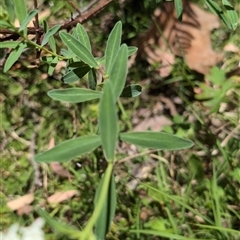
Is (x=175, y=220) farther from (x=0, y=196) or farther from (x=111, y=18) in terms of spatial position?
(x=111, y=18)

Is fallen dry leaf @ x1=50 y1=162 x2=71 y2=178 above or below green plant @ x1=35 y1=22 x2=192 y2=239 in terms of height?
below

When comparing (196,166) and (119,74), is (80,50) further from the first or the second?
(196,166)

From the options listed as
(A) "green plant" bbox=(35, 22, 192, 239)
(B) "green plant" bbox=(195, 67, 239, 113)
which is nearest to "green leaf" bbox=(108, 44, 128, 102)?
(A) "green plant" bbox=(35, 22, 192, 239)

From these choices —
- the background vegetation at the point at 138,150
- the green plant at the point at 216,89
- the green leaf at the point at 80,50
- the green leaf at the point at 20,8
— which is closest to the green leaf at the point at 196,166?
the background vegetation at the point at 138,150

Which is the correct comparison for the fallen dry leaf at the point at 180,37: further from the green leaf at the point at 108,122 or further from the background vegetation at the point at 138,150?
the green leaf at the point at 108,122

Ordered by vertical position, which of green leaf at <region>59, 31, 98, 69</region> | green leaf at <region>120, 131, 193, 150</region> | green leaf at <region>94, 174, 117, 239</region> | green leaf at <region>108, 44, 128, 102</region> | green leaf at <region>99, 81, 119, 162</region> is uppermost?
green leaf at <region>59, 31, 98, 69</region>

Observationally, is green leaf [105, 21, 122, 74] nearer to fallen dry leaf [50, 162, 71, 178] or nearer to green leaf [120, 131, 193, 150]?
green leaf [120, 131, 193, 150]

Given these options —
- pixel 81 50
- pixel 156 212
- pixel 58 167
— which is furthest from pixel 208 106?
pixel 81 50

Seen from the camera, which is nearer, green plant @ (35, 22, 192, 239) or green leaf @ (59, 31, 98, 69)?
green plant @ (35, 22, 192, 239)
